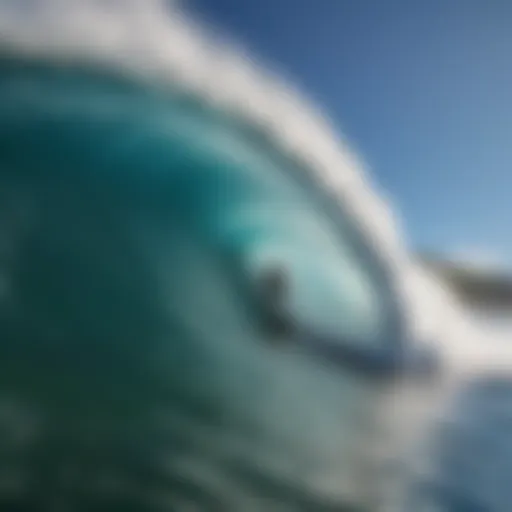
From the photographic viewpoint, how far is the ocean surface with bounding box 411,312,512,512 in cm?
186

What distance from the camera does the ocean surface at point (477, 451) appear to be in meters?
1.86

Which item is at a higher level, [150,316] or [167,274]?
[167,274]

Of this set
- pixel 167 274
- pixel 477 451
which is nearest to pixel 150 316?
pixel 167 274

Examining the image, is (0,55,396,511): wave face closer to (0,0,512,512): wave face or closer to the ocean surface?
(0,0,512,512): wave face

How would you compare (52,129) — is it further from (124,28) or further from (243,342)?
(243,342)

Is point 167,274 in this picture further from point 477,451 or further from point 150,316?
point 477,451

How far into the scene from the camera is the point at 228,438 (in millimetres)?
1982

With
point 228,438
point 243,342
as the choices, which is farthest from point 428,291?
point 228,438


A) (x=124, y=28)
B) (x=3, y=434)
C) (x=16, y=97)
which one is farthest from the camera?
(x=16, y=97)

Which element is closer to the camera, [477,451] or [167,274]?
[477,451]

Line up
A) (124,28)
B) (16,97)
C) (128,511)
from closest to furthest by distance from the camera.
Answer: (128,511) < (124,28) < (16,97)

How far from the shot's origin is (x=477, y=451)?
2.13m

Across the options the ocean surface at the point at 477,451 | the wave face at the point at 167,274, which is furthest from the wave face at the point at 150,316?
the ocean surface at the point at 477,451

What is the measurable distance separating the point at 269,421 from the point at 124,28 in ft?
4.30
